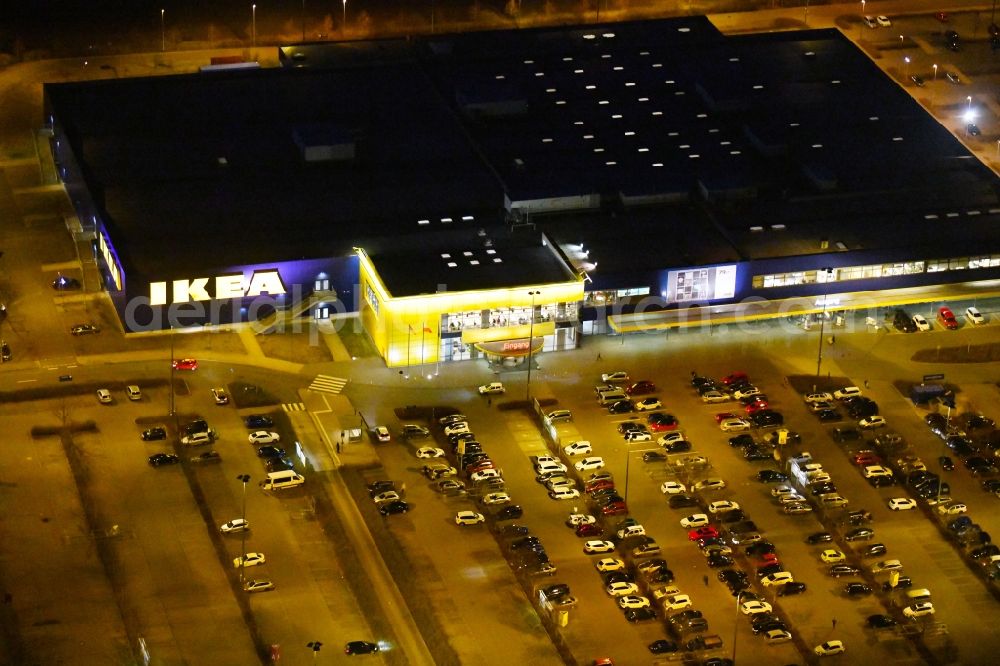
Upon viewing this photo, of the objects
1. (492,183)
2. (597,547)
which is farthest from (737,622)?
(492,183)

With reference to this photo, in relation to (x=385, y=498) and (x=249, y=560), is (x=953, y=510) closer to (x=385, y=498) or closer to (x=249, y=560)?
(x=385, y=498)

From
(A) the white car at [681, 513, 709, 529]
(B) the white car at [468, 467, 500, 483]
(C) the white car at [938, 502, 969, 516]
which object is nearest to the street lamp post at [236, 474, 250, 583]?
(B) the white car at [468, 467, 500, 483]

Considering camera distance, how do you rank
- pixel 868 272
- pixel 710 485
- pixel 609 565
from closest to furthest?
pixel 609 565 < pixel 710 485 < pixel 868 272

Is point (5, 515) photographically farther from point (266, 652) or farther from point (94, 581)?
point (266, 652)

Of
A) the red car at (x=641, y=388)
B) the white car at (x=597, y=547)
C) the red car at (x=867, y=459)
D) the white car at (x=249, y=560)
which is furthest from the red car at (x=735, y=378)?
the white car at (x=249, y=560)

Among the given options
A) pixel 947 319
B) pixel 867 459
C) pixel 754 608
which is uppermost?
pixel 947 319

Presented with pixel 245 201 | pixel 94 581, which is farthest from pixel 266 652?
pixel 245 201
